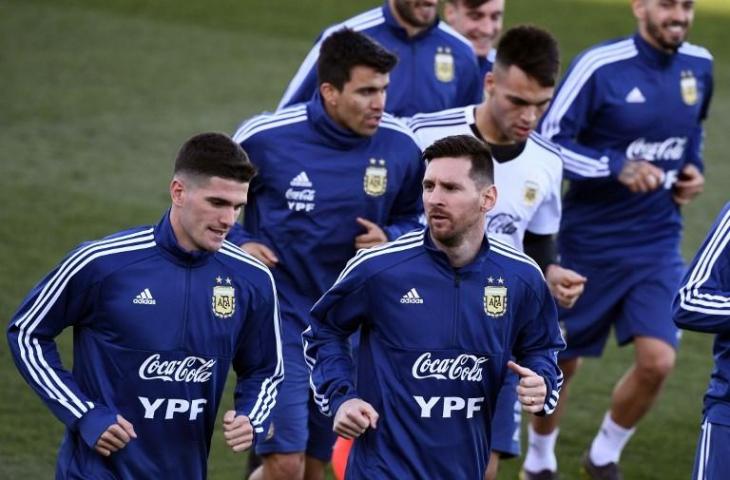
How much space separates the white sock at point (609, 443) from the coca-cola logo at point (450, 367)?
9.73 ft

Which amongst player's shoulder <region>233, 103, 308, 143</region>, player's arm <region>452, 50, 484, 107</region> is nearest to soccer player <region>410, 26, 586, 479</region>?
player's shoulder <region>233, 103, 308, 143</region>

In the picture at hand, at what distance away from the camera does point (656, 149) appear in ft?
29.6

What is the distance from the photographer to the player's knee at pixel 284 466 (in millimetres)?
7473

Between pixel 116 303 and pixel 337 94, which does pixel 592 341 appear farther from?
pixel 116 303

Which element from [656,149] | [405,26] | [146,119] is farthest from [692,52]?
[146,119]

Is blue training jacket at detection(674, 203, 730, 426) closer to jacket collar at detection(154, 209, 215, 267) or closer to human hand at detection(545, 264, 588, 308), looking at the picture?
human hand at detection(545, 264, 588, 308)

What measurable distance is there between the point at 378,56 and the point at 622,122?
201 centimetres

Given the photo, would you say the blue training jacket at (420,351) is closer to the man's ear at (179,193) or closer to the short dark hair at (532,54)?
the man's ear at (179,193)

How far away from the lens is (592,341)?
9125mm

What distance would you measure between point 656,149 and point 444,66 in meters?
1.24

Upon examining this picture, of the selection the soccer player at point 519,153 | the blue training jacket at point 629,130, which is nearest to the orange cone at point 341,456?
the soccer player at point 519,153

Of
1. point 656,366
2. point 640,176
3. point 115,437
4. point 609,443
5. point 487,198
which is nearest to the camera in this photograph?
point 115,437

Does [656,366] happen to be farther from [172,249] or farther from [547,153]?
[172,249]

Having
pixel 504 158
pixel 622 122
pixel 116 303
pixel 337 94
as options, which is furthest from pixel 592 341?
pixel 116 303
